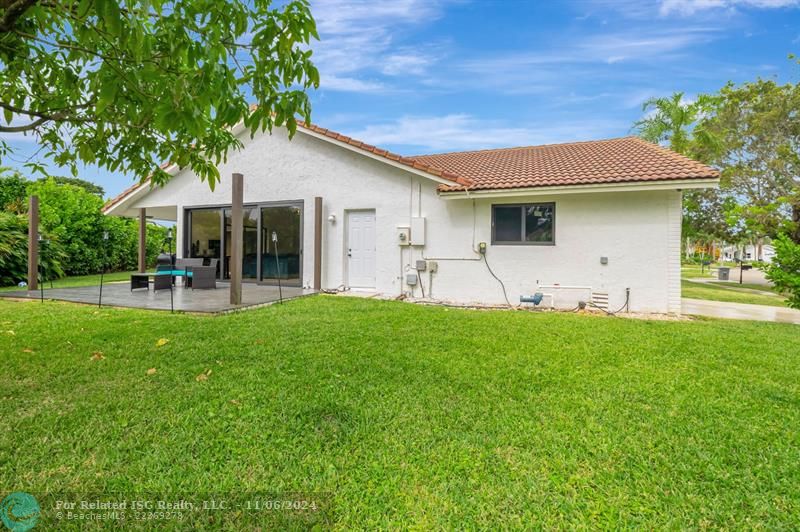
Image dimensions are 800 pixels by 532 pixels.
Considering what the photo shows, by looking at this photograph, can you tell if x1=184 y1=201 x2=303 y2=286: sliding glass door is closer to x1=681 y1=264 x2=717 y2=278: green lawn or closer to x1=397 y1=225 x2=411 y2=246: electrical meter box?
x1=397 y1=225 x2=411 y2=246: electrical meter box

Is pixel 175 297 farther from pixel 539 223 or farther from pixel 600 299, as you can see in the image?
pixel 600 299

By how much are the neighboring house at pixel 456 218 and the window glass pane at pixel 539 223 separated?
0.03 metres

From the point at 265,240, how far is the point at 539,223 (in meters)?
8.84

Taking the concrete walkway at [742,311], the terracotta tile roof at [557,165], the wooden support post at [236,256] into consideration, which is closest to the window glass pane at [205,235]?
the terracotta tile roof at [557,165]

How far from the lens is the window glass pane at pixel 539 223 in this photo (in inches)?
398

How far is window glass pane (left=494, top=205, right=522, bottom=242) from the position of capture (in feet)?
Result: 34.1

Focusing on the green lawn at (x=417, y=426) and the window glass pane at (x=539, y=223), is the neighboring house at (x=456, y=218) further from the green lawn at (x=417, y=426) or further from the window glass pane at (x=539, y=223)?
the green lawn at (x=417, y=426)

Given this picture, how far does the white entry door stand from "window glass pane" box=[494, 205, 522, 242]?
3.74m

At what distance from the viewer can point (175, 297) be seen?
10070 millimetres

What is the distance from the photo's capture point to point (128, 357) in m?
5.14

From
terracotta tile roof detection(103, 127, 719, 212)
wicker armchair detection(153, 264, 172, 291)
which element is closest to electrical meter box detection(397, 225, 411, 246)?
terracotta tile roof detection(103, 127, 719, 212)

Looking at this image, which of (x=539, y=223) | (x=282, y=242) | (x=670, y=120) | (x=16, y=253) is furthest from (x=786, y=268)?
(x=16, y=253)

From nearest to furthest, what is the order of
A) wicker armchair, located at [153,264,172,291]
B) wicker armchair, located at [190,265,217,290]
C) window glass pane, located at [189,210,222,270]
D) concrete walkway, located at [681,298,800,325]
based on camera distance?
concrete walkway, located at [681,298,800,325] < wicker armchair, located at [153,264,172,291] < wicker armchair, located at [190,265,217,290] < window glass pane, located at [189,210,222,270]

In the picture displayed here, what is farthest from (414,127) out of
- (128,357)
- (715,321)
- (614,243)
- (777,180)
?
(777,180)
